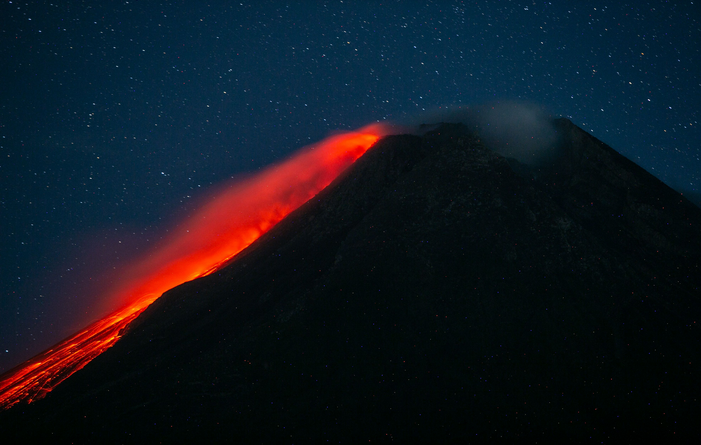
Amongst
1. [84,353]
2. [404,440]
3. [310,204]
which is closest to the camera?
[404,440]

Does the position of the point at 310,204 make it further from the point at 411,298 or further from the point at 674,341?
the point at 674,341

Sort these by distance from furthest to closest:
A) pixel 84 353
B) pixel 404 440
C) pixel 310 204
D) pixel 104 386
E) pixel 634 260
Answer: pixel 310 204, pixel 84 353, pixel 634 260, pixel 104 386, pixel 404 440

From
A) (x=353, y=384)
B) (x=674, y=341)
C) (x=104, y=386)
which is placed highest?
(x=104, y=386)

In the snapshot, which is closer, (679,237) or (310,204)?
(679,237)

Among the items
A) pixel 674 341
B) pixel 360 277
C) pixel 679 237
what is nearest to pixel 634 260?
pixel 679 237

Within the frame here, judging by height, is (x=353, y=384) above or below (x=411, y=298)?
below

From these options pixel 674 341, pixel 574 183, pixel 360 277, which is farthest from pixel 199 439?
pixel 574 183

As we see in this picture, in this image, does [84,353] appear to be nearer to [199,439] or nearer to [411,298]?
[199,439]
